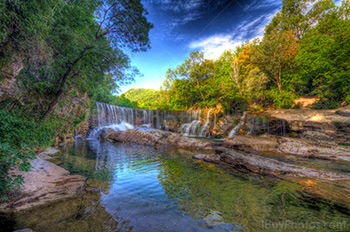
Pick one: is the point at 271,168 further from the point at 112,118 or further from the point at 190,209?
the point at 112,118

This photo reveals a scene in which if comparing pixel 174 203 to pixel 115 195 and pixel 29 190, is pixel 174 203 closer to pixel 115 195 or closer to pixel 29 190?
pixel 115 195

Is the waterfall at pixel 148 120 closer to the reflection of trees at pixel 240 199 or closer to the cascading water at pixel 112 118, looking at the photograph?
the cascading water at pixel 112 118

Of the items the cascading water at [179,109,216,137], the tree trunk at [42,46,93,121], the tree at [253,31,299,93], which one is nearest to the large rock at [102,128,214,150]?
the cascading water at [179,109,216,137]

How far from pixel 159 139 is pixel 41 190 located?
1028 centimetres

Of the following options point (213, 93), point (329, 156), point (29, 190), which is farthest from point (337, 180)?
point (213, 93)

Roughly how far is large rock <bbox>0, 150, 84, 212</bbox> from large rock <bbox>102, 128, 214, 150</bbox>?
8.60 meters

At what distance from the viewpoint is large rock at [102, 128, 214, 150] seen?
11690 millimetres

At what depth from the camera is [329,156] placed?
7.96 metres

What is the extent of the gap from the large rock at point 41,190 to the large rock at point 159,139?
860 centimetres

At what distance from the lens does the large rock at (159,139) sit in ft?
38.4

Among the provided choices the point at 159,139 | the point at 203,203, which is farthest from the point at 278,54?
the point at 203,203

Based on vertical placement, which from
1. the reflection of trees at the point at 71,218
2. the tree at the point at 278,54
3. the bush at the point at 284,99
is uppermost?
the tree at the point at 278,54

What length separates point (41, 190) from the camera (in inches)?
134

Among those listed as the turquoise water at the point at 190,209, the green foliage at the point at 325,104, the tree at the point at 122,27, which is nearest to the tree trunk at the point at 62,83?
the tree at the point at 122,27
